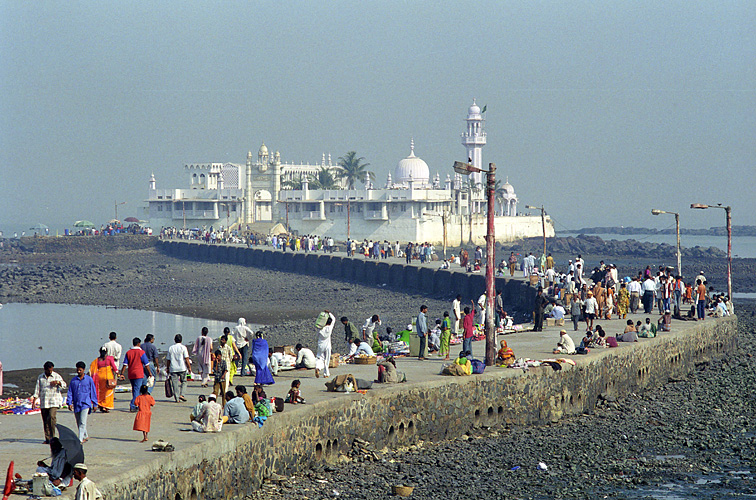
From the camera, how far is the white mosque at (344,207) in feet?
294

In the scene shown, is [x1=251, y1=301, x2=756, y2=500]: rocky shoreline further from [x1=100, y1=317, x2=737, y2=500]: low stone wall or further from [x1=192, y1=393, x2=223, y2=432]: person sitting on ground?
[x1=192, y1=393, x2=223, y2=432]: person sitting on ground

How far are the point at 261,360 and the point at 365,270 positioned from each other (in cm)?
3944

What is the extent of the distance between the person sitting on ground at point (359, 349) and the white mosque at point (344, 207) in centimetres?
6293

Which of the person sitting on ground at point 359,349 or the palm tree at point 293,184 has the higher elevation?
the palm tree at point 293,184

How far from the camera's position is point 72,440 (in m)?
10.8

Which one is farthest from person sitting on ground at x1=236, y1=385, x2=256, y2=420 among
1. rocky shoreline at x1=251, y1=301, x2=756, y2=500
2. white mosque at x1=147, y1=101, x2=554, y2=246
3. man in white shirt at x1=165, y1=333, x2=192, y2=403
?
white mosque at x1=147, y1=101, x2=554, y2=246

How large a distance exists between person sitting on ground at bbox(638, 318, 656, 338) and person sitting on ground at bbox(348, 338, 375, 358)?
26.9 ft

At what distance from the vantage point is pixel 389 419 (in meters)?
16.4

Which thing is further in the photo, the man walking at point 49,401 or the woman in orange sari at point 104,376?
the woman in orange sari at point 104,376

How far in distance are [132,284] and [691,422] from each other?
43470 mm

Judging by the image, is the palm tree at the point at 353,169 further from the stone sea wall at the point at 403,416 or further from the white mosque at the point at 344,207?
the stone sea wall at the point at 403,416

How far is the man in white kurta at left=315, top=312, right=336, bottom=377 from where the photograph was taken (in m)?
18.0

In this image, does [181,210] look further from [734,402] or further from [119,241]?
[734,402]

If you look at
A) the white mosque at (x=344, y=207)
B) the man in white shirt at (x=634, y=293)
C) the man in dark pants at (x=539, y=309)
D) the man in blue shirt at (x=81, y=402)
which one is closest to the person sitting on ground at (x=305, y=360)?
the man in blue shirt at (x=81, y=402)
